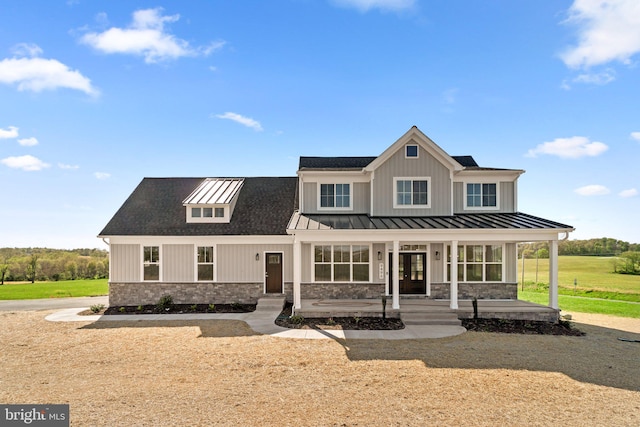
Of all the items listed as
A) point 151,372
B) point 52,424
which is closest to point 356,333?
point 151,372

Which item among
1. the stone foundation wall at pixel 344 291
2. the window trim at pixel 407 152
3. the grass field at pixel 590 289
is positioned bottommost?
the grass field at pixel 590 289

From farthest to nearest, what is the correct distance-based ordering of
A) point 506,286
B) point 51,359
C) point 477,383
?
point 506,286 → point 51,359 → point 477,383

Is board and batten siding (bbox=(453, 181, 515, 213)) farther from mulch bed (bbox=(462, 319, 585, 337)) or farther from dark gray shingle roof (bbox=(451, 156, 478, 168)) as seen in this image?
mulch bed (bbox=(462, 319, 585, 337))

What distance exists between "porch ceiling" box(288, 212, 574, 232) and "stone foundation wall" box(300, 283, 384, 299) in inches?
115

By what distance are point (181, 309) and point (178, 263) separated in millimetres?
2115

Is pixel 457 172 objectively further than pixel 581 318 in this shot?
Yes

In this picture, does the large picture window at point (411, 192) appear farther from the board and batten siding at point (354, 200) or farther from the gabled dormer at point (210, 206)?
the gabled dormer at point (210, 206)

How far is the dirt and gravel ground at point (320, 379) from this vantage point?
5.75m

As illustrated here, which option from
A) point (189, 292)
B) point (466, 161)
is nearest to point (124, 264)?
point (189, 292)

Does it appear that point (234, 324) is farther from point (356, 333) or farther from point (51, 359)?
point (51, 359)

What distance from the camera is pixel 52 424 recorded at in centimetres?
548

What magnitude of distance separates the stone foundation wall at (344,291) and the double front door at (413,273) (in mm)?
743

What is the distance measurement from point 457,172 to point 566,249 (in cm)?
3760

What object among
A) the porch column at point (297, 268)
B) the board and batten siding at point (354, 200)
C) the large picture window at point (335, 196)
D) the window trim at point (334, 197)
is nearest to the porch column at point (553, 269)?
the board and batten siding at point (354, 200)
